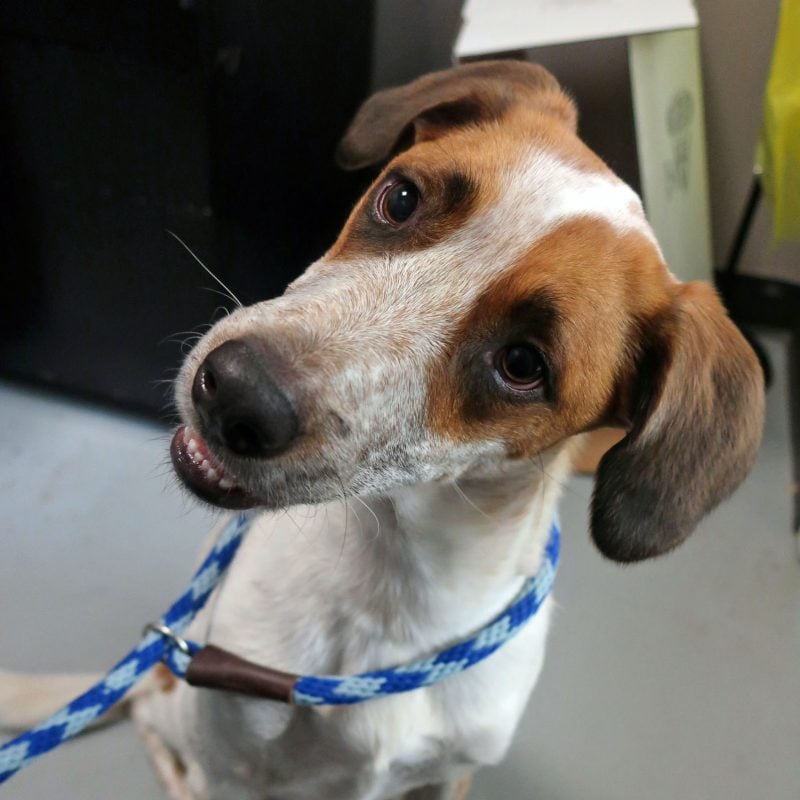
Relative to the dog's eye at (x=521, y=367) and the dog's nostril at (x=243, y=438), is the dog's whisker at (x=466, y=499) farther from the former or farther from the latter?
the dog's nostril at (x=243, y=438)

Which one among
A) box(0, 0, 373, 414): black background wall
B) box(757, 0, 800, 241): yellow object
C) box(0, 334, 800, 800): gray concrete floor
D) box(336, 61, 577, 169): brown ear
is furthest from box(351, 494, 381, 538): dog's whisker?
box(757, 0, 800, 241): yellow object

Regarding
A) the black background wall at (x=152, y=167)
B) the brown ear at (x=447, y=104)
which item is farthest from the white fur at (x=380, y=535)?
the black background wall at (x=152, y=167)

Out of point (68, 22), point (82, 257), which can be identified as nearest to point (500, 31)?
point (68, 22)

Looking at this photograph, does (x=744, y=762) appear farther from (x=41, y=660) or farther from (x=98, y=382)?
(x=98, y=382)

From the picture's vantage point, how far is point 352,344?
0.74 meters

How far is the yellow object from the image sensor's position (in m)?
1.75

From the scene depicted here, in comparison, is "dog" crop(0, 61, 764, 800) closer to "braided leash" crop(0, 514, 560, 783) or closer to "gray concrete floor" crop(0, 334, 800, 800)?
"braided leash" crop(0, 514, 560, 783)

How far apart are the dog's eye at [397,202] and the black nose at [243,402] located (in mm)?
254

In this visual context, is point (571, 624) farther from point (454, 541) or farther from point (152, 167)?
point (152, 167)

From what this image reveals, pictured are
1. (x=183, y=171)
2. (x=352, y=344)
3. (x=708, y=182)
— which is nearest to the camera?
(x=352, y=344)

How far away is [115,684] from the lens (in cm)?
88

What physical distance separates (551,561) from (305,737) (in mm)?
364

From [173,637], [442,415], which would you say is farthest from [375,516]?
[173,637]

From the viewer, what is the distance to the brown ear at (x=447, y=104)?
964 mm
